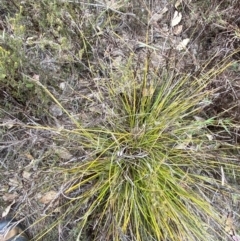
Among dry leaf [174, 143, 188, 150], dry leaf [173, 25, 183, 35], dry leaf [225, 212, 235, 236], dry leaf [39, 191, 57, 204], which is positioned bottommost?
dry leaf [39, 191, 57, 204]

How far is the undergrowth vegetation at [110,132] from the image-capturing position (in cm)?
168

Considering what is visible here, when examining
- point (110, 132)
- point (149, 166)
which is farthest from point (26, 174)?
point (149, 166)

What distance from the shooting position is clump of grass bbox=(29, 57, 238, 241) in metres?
1.66

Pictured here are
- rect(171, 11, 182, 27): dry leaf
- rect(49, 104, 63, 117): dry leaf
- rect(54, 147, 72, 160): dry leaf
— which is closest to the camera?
rect(54, 147, 72, 160): dry leaf

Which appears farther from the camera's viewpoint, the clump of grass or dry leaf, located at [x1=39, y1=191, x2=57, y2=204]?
dry leaf, located at [x1=39, y1=191, x2=57, y2=204]

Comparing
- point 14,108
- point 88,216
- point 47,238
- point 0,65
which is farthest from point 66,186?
point 0,65

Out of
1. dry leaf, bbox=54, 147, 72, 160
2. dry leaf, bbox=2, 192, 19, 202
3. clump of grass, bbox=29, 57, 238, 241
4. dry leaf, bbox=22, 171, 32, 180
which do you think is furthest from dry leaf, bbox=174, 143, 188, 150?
dry leaf, bbox=2, 192, 19, 202

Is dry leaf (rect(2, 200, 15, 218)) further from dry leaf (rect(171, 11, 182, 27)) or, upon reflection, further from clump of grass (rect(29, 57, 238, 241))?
dry leaf (rect(171, 11, 182, 27))

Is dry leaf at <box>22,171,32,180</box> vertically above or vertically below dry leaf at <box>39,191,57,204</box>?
above

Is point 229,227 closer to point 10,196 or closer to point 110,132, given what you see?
point 110,132

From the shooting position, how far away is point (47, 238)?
1854 millimetres

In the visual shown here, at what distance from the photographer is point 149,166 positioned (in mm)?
1642

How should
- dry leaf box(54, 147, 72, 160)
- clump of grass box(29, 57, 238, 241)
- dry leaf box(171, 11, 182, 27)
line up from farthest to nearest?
dry leaf box(171, 11, 182, 27)
dry leaf box(54, 147, 72, 160)
clump of grass box(29, 57, 238, 241)

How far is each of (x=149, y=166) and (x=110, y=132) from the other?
239 mm
